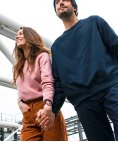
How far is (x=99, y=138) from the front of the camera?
173 centimetres

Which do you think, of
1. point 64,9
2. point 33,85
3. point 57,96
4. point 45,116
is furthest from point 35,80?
point 64,9

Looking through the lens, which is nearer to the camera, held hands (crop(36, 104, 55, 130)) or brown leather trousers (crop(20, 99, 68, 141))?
held hands (crop(36, 104, 55, 130))

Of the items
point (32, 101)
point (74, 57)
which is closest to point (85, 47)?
point (74, 57)

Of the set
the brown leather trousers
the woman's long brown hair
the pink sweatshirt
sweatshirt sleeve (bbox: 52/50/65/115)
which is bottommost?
the brown leather trousers

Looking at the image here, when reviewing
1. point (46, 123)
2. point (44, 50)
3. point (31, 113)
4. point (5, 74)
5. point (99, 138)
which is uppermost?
point (5, 74)

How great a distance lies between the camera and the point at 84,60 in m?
1.82

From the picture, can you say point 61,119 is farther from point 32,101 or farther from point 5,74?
point 5,74

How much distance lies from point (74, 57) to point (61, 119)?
19.7 inches

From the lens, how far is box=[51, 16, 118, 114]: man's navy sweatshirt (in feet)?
5.73

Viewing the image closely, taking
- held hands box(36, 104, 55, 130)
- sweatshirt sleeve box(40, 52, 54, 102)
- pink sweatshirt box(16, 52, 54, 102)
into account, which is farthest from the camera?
pink sweatshirt box(16, 52, 54, 102)

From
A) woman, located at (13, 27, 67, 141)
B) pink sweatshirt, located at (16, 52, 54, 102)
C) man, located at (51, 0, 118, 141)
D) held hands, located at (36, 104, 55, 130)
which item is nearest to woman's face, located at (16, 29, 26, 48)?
woman, located at (13, 27, 67, 141)

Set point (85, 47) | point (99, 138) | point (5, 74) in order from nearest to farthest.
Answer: point (99, 138) < point (85, 47) < point (5, 74)

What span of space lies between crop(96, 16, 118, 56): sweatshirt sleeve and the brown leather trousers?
588 millimetres

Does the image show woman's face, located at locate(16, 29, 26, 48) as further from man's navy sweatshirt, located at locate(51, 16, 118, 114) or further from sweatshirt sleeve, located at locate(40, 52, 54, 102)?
man's navy sweatshirt, located at locate(51, 16, 118, 114)
